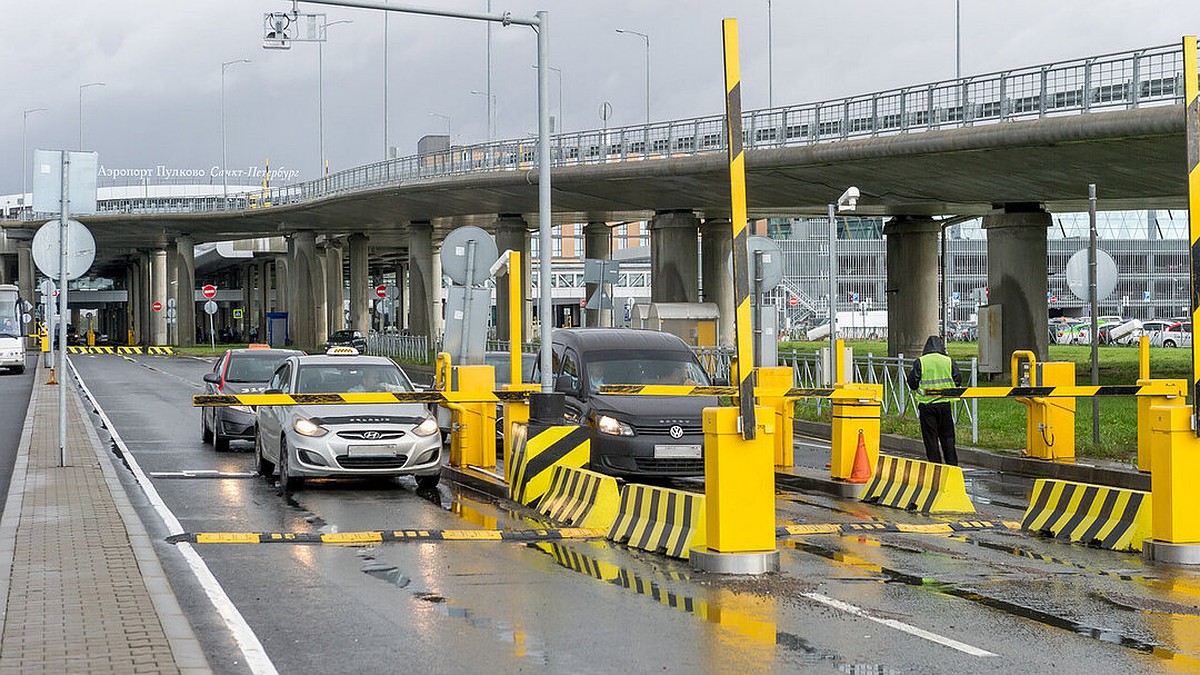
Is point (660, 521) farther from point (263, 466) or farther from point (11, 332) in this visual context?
point (11, 332)

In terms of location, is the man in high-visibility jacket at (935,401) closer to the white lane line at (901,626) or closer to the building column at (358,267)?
the white lane line at (901,626)

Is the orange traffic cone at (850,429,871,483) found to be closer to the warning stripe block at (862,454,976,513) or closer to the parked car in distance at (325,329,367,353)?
the warning stripe block at (862,454,976,513)

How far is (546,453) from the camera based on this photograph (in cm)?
1523

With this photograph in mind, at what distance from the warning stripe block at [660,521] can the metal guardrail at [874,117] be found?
45.9 feet

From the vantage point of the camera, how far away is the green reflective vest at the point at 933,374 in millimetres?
17656

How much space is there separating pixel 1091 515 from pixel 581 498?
439 cm

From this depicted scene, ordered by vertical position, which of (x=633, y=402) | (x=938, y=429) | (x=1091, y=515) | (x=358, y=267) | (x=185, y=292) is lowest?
(x=1091, y=515)

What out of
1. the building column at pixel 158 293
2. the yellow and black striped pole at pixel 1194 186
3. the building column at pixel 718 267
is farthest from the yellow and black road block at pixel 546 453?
the building column at pixel 158 293

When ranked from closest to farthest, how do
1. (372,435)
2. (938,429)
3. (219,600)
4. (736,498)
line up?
(219,600)
(736,498)
(372,435)
(938,429)

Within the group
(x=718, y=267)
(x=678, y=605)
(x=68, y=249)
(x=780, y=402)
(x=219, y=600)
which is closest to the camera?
(x=678, y=605)

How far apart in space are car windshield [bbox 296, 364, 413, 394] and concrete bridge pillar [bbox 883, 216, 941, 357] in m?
34.1

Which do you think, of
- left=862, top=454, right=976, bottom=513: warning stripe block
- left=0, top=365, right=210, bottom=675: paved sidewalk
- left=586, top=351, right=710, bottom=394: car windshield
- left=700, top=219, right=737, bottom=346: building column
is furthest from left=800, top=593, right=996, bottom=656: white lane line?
left=700, top=219, right=737, bottom=346: building column

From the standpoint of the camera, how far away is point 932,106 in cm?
3525

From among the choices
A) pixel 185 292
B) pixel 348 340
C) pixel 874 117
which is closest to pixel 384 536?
pixel 874 117
